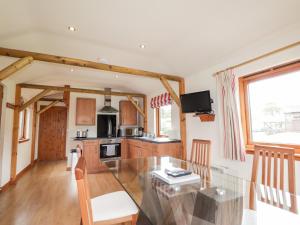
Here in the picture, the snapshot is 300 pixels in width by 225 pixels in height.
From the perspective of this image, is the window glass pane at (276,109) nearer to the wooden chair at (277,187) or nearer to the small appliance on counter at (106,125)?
the wooden chair at (277,187)

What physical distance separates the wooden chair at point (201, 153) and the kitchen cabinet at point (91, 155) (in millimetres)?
3007

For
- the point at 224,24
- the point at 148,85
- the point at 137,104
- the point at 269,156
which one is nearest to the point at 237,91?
the point at 224,24

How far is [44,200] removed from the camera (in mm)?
2666

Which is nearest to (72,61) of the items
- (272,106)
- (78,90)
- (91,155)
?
(78,90)

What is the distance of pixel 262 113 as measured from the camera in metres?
2.42

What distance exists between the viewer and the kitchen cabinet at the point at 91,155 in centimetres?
444

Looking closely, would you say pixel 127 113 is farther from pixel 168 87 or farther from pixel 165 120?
pixel 168 87

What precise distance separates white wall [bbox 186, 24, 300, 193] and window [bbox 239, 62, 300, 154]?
13cm

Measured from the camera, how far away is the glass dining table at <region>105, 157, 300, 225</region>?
1074mm

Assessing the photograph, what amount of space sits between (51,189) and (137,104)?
3.48 metres

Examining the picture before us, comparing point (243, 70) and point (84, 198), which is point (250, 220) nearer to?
point (84, 198)

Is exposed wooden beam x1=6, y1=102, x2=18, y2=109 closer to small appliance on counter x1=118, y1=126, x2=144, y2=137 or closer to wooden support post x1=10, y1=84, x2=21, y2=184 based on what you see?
wooden support post x1=10, y1=84, x2=21, y2=184

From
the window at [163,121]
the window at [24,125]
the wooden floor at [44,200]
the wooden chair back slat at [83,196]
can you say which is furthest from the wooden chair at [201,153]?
the window at [24,125]

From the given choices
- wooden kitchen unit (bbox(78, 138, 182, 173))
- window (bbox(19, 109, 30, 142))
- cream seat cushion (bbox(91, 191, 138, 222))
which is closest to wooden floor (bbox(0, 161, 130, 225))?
wooden kitchen unit (bbox(78, 138, 182, 173))
